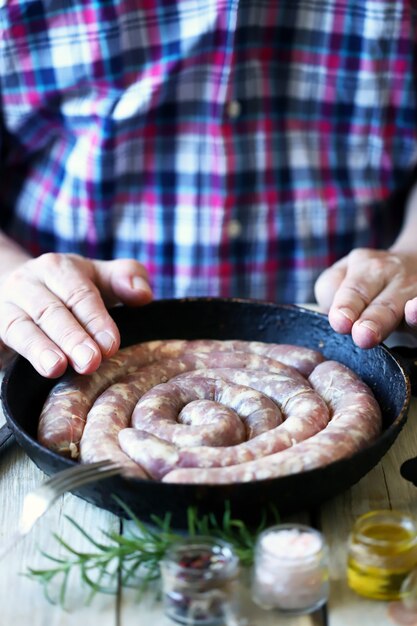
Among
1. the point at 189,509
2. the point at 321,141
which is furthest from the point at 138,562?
the point at 321,141

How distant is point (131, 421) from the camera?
145 cm

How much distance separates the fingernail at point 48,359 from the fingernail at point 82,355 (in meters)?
0.03

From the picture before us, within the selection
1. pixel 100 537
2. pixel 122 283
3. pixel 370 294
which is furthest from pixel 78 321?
pixel 370 294

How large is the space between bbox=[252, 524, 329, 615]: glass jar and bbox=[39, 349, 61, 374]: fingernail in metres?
0.53

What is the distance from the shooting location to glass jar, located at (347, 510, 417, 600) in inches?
44.6

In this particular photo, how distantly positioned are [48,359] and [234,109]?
951mm

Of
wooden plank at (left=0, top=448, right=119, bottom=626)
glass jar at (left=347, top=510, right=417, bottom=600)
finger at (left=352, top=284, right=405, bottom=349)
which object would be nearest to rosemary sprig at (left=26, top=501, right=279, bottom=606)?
wooden plank at (left=0, top=448, right=119, bottom=626)

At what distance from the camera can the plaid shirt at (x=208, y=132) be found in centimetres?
211

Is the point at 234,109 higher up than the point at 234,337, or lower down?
higher up

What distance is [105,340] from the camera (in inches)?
61.8

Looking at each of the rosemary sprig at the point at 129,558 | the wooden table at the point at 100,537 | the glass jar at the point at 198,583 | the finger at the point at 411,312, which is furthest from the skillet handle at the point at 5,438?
the finger at the point at 411,312

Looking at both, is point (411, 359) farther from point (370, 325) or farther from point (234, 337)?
point (234, 337)

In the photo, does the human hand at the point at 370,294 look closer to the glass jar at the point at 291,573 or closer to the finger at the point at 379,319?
the finger at the point at 379,319

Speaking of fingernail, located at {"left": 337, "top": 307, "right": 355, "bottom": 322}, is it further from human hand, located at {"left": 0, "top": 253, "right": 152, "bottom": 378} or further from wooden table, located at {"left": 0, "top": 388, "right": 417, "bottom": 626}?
human hand, located at {"left": 0, "top": 253, "right": 152, "bottom": 378}
